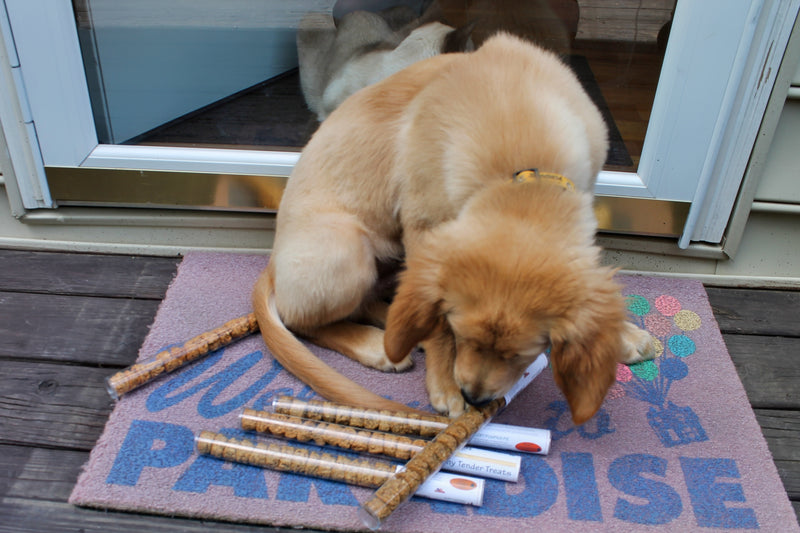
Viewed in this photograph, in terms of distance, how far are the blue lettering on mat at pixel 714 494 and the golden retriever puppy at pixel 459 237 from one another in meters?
0.44

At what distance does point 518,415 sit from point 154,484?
1.12 m

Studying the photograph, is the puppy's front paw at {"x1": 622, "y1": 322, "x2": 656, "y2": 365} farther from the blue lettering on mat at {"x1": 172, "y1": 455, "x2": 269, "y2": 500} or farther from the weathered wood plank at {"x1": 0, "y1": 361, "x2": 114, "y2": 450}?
the weathered wood plank at {"x1": 0, "y1": 361, "x2": 114, "y2": 450}

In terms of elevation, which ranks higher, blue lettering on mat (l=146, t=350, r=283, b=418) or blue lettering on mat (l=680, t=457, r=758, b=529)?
blue lettering on mat (l=680, t=457, r=758, b=529)

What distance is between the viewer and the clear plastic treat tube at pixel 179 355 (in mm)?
1984

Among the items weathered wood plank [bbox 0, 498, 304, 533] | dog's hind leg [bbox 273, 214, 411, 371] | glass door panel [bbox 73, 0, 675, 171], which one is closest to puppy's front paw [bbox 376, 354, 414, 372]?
dog's hind leg [bbox 273, 214, 411, 371]

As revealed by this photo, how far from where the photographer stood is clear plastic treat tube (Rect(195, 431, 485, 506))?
1.68m

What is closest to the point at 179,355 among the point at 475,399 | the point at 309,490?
the point at 309,490

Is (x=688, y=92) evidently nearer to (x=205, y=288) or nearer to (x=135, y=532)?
(x=205, y=288)

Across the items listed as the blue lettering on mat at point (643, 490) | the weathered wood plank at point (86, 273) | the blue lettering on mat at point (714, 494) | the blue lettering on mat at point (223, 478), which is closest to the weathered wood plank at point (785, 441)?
the blue lettering on mat at point (714, 494)

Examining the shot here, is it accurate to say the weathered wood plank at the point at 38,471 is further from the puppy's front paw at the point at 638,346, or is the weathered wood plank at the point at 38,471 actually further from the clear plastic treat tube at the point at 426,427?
the puppy's front paw at the point at 638,346

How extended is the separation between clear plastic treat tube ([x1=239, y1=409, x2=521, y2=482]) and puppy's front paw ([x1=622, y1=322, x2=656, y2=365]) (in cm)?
66

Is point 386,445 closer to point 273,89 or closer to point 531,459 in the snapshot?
point 531,459

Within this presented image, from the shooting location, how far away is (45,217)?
107 inches

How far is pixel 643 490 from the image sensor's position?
5.73 ft
